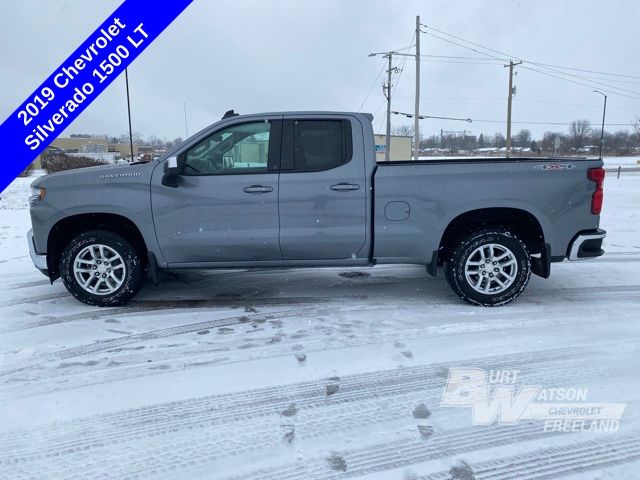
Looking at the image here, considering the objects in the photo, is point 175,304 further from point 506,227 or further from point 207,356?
point 506,227

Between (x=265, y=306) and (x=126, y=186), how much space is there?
5.99 ft

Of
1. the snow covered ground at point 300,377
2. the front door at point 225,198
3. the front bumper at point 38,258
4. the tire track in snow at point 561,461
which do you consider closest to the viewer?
the tire track in snow at point 561,461

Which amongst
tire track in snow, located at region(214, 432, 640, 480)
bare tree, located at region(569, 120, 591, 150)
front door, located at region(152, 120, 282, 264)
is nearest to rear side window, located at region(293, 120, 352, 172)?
front door, located at region(152, 120, 282, 264)

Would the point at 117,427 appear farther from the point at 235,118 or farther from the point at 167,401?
the point at 235,118

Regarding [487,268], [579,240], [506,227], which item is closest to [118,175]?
[487,268]

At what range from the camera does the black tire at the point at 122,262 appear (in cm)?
481

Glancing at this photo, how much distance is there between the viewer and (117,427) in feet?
9.30

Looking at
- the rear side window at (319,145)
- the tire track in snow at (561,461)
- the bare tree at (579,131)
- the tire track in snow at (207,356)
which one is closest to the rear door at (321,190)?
the rear side window at (319,145)

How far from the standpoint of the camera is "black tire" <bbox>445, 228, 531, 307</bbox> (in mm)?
4816

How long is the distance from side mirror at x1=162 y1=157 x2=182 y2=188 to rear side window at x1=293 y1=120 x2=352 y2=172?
44.7 inches

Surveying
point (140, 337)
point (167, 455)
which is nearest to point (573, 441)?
point (167, 455)

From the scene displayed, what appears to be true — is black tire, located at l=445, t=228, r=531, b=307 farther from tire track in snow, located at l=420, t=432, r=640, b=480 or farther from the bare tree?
the bare tree

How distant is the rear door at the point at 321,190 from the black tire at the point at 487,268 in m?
0.98

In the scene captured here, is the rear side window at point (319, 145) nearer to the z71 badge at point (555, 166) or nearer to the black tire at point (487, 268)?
the black tire at point (487, 268)
